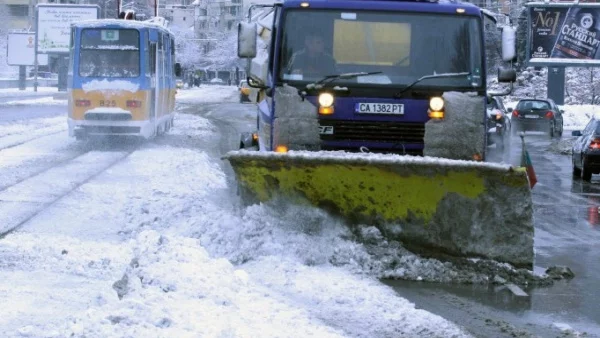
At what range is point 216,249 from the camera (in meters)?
9.63

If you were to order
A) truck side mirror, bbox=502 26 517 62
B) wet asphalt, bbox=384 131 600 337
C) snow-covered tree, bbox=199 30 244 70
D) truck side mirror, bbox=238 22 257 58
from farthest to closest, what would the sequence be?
1. snow-covered tree, bbox=199 30 244 70
2. truck side mirror, bbox=238 22 257 58
3. truck side mirror, bbox=502 26 517 62
4. wet asphalt, bbox=384 131 600 337

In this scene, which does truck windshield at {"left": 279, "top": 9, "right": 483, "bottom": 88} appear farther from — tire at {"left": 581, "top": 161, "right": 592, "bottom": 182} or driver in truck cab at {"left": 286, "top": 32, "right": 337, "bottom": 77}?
tire at {"left": 581, "top": 161, "right": 592, "bottom": 182}

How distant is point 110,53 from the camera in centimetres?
2552

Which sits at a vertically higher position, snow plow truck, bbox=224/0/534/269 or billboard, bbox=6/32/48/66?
billboard, bbox=6/32/48/66

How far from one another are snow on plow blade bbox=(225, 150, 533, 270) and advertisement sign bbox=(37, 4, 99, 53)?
64901 mm

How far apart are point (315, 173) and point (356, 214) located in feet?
1.76

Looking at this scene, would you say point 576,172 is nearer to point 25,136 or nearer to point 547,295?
point 25,136

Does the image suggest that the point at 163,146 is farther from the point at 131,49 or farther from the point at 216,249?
the point at 216,249

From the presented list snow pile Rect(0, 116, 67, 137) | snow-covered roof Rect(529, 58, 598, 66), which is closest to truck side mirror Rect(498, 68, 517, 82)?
snow pile Rect(0, 116, 67, 137)

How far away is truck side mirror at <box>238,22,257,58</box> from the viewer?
11312mm

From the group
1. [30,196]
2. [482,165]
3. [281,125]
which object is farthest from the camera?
[30,196]

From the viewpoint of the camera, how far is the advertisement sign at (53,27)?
238 feet

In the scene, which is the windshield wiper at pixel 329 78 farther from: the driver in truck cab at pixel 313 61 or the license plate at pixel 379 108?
the license plate at pixel 379 108

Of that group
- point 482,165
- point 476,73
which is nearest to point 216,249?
point 482,165
